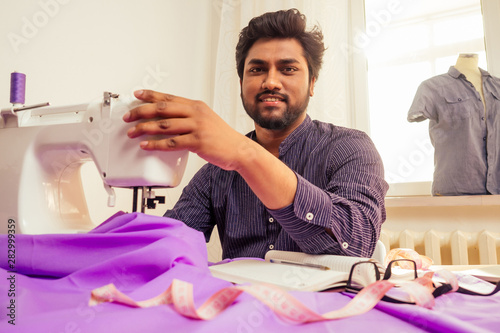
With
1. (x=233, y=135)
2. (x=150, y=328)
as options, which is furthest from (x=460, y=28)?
(x=150, y=328)

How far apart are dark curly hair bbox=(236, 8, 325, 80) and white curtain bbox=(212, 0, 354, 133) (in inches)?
23.9

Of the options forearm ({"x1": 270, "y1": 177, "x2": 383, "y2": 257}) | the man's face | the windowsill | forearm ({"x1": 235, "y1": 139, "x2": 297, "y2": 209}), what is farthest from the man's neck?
the windowsill

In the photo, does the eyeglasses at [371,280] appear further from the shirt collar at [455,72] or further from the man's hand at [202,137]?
the shirt collar at [455,72]

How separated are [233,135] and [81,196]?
455 mm

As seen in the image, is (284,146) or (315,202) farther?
(284,146)

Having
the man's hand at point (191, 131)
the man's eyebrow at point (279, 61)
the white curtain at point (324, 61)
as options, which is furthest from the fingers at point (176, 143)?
the white curtain at point (324, 61)

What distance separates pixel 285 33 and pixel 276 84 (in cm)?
22

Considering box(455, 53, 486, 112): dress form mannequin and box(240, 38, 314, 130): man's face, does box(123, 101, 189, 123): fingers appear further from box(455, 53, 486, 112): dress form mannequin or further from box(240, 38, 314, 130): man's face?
box(455, 53, 486, 112): dress form mannequin

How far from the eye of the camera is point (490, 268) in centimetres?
89

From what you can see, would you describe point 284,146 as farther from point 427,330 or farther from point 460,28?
point 460,28

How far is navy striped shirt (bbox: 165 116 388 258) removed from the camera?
2.47ft

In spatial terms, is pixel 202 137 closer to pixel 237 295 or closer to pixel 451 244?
pixel 237 295

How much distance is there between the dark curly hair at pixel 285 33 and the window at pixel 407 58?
36.5 inches

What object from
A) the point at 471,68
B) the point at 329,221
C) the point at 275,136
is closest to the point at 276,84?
the point at 275,136
